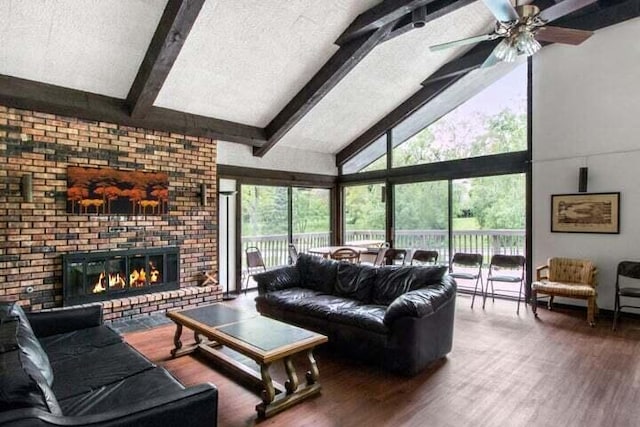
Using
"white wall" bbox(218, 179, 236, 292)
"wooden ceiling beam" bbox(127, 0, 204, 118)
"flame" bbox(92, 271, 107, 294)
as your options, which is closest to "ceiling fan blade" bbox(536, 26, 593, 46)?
"wooden ceiling beam" bbox(127, 0, 204, 118)

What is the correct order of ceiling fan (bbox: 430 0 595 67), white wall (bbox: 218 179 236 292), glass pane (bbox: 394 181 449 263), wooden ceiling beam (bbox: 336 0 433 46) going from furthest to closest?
1. glass pane (bbox: 394 181 449 263)
2. white wall (bbox: 218 179 236 292)
3. wooden ceiling beam (bbox: 336 0 433 46)
4. ceiling fan (bbox: 430 0 595 67)

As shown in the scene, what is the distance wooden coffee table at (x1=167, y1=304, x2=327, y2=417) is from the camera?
254 cm

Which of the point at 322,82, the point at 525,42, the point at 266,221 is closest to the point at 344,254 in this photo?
the point at 266,221

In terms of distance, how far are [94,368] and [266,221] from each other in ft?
15.4

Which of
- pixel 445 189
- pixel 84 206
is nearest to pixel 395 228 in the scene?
pixel 445 189

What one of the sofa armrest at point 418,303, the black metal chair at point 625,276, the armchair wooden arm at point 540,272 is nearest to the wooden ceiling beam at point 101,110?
the sofa armrest at point 418,303

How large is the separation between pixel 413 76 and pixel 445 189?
196cm

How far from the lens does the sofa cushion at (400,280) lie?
3.73m

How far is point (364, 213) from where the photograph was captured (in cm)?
779

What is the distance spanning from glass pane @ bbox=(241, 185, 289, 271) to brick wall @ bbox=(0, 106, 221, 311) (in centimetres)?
104

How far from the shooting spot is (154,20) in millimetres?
3732

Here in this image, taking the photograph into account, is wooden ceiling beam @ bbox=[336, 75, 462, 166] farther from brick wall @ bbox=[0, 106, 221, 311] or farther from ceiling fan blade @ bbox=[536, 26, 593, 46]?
brick wall @ bbox=[0, 106, 221, 311]

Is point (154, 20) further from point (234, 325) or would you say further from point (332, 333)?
point (332, 333)

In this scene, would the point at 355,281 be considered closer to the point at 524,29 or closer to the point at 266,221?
the point at 524,29
